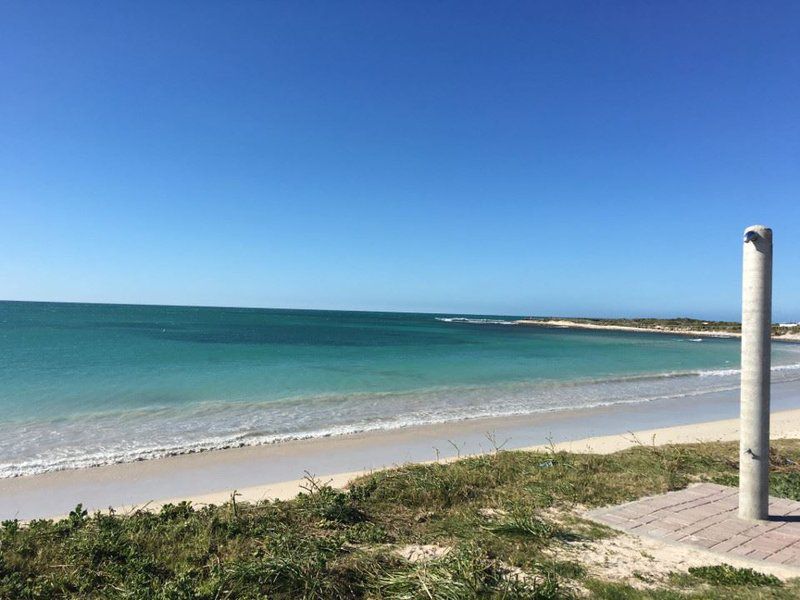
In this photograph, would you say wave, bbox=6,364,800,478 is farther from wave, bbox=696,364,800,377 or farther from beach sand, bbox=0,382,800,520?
wave, bbox=696,364,800,377

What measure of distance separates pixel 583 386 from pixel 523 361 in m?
9.99

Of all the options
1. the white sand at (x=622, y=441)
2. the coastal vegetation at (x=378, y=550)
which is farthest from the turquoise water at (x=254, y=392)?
the coastal vegetation at (x=378, y=550)

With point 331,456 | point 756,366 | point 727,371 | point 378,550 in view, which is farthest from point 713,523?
point 727,371

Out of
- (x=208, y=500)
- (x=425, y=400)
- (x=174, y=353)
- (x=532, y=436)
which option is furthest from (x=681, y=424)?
(x=174, y=353)

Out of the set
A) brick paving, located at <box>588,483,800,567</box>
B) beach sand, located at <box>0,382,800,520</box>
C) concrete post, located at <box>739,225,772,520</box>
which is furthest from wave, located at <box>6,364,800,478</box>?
concrete post, located at <box>739,225,772,520</box>

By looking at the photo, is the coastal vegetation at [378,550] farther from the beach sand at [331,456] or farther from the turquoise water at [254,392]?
the turquoise water at [254,392]

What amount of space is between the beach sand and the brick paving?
3268 millimetres

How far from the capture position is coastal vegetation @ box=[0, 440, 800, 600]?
154 inches

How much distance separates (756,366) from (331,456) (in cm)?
773

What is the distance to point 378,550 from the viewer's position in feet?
15.5

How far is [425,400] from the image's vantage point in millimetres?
17516

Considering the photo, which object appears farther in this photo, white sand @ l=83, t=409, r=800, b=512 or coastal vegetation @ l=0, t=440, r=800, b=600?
white sand @ l=83, t=409, r=800, b=512

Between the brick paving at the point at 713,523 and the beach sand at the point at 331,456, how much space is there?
327cm

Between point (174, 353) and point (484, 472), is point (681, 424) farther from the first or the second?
point (174, 353)
